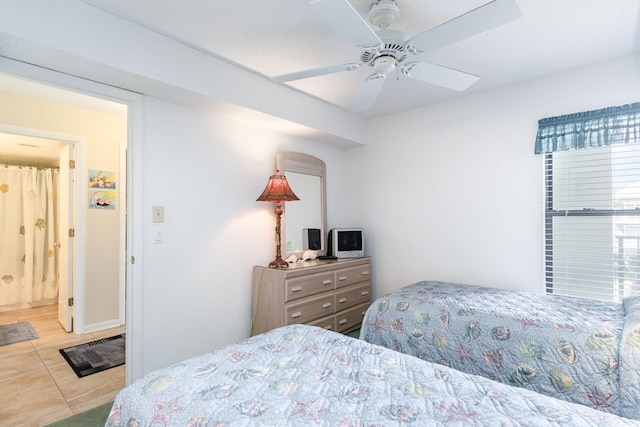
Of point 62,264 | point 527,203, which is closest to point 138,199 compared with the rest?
point 62,264

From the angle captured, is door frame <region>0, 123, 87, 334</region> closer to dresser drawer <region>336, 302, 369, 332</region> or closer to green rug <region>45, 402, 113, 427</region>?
green rug <region>45, 402, 113, 427</region>

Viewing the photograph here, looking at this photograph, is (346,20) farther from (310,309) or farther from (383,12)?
(310,309)

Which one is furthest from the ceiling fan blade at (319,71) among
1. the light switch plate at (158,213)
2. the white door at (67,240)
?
the white door at (67,240)

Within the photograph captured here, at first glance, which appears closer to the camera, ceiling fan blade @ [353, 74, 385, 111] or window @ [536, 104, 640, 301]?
ceiling fan blade @ [353, 74, 385, 111]

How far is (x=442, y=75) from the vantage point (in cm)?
191

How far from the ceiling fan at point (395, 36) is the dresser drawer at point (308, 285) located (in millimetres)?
1583

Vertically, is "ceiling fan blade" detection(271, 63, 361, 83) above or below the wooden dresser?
above

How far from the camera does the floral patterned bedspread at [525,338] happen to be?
162cm

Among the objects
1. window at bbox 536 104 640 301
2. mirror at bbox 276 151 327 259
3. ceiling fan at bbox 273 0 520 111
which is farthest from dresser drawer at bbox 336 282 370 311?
ceiling fan at bbox 273 0 520 111

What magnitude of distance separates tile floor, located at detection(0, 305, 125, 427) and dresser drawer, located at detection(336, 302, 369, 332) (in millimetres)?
1871

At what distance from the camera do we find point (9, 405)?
215 cm

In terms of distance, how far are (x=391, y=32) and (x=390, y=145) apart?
212 cm

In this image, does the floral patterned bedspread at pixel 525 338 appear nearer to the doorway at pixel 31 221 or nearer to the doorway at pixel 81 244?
the doorway at pixel 81 244

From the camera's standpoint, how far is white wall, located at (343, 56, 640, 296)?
2.77 m
